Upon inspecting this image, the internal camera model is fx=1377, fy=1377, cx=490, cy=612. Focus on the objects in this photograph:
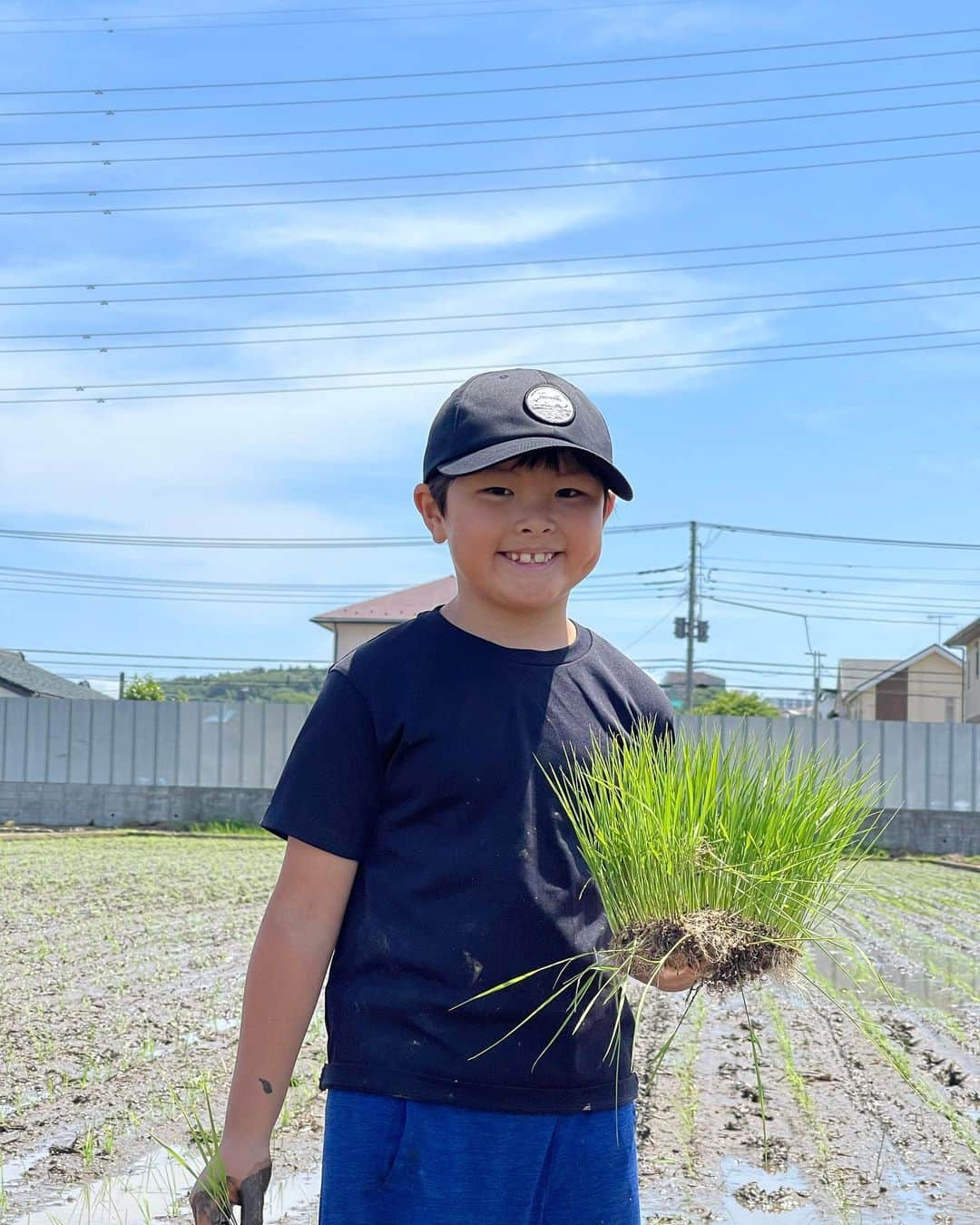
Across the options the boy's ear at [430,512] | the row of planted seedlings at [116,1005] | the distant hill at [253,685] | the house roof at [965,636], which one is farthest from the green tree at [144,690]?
the boy's ear at [430,512]

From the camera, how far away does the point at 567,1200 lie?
1.74 metres

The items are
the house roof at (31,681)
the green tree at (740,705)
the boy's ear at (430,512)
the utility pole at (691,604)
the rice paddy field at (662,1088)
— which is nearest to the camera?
the boy's ear at (430,512)

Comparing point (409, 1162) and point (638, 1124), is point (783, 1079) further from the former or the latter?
point (409, 1162)

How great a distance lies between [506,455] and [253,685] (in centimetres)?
6384

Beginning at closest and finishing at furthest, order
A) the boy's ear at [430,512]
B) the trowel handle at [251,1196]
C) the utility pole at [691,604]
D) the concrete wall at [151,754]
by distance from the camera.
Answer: the trowel handle at [251,1196] < the boy's ear at [430,512] < the concrete wall at [151,754] < the utility pole at [691,604]

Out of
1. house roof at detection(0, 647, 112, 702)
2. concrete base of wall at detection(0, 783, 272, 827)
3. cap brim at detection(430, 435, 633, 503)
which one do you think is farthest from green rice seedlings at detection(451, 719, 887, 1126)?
house roof at detection(0, 647, 112, 702)

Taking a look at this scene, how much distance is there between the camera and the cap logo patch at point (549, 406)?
6.05 feet

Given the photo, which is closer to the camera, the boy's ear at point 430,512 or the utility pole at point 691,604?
the boy's ear at point 430,512

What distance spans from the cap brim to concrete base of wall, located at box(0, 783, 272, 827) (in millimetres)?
22187

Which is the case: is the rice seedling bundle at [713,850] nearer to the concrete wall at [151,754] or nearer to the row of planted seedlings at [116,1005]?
the row of planted seedlings at [116,1005]

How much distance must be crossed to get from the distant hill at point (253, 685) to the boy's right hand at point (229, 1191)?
45.9 meters

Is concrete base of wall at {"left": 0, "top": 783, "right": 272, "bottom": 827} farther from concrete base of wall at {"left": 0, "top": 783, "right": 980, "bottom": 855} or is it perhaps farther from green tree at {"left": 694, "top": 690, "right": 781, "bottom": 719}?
green tree at {"left": 694, "top": 690, "right": 781, "bottom": 719}

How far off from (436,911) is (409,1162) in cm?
30

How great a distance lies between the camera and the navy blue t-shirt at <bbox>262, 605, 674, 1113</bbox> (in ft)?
5.65
